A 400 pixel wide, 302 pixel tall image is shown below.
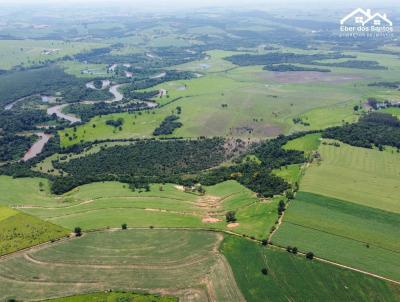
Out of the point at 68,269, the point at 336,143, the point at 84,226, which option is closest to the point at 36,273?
the point at 68,269

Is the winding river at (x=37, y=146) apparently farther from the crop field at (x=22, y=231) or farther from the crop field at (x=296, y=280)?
the crop field at (x=296, y=280)

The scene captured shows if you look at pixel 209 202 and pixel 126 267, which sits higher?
pixel 126 267

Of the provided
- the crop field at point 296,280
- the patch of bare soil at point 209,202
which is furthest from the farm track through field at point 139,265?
the patch of bare soil at point 209,202

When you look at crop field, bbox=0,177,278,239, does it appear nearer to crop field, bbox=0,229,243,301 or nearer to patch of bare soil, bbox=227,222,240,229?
patch of bare soil, bbox=227,222,240,229

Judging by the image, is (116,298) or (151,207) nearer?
(116,298)

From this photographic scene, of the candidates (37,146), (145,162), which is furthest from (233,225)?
(37,146)

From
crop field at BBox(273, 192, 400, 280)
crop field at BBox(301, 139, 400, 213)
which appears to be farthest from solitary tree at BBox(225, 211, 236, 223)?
crop field at BBox(301, 139, 400, 213)

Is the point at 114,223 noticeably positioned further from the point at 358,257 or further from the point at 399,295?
the point at 399,295

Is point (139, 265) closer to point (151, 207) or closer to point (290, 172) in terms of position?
point (151, 207)
